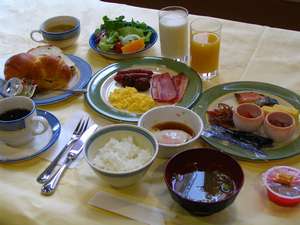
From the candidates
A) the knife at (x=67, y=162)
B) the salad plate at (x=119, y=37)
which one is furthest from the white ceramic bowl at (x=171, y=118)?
the salad plate at (x=119, y=37)

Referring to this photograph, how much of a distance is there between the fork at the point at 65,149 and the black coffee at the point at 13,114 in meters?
0.12

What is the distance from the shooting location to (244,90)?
3.71 feet

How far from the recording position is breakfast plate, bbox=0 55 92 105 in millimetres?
1165

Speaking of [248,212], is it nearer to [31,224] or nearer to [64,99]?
[31,224]

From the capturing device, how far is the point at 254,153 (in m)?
0.94

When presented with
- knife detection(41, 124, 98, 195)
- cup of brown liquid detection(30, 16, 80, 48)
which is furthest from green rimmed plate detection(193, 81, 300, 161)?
cup of brown liquid detection(30, 16, 80, 48)

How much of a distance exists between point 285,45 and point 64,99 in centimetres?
71

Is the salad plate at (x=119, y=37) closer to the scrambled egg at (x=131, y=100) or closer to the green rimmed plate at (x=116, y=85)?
the green rimmed plate at (x=116, y=85)

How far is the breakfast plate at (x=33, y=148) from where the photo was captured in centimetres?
98

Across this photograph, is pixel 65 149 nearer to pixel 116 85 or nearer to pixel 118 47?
pixel 116 85

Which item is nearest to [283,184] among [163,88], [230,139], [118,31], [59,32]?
[230,139]


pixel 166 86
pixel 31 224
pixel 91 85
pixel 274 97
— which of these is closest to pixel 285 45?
pixel 274 97

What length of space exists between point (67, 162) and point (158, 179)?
0.21m

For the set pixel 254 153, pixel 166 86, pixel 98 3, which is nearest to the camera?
pixel 254 153
